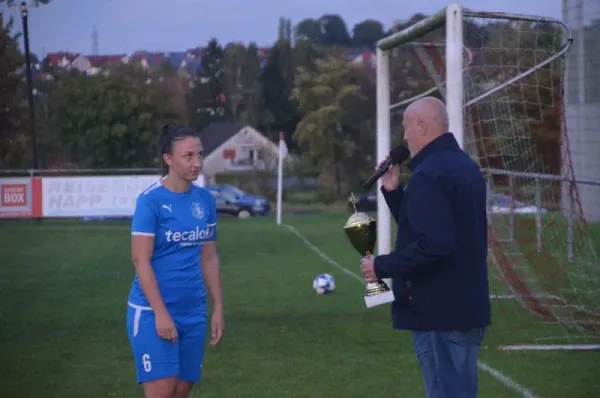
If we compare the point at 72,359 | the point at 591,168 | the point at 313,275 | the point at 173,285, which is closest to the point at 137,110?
the point at 313,275

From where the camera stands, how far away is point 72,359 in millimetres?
9211

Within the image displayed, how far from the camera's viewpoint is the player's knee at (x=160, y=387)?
5.02 metres

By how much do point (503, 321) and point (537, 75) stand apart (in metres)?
3.05

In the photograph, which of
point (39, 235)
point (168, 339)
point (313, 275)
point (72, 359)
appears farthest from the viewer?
point (39, 235)

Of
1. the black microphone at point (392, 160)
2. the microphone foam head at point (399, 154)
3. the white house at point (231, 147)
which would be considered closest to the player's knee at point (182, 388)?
the black microphone at point (392, 160)

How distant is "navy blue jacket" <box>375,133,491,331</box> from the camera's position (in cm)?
455

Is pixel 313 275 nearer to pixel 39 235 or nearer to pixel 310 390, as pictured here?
A: pixel 310 390

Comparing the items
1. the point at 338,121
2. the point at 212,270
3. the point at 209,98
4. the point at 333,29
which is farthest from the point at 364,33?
the point at 212,270

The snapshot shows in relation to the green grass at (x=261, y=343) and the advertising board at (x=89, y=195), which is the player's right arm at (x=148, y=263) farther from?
the advertising board at (x=89, y=195)

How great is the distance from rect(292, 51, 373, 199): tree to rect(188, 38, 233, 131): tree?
2616cm

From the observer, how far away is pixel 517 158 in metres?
13.0

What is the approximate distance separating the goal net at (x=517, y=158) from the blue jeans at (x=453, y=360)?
4.39 m

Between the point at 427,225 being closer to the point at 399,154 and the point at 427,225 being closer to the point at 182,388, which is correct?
the point at 399,154

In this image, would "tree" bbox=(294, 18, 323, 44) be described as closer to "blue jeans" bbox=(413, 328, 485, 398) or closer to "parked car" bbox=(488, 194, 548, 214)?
"parked car" bbox=(488, 194, 548, 214)
